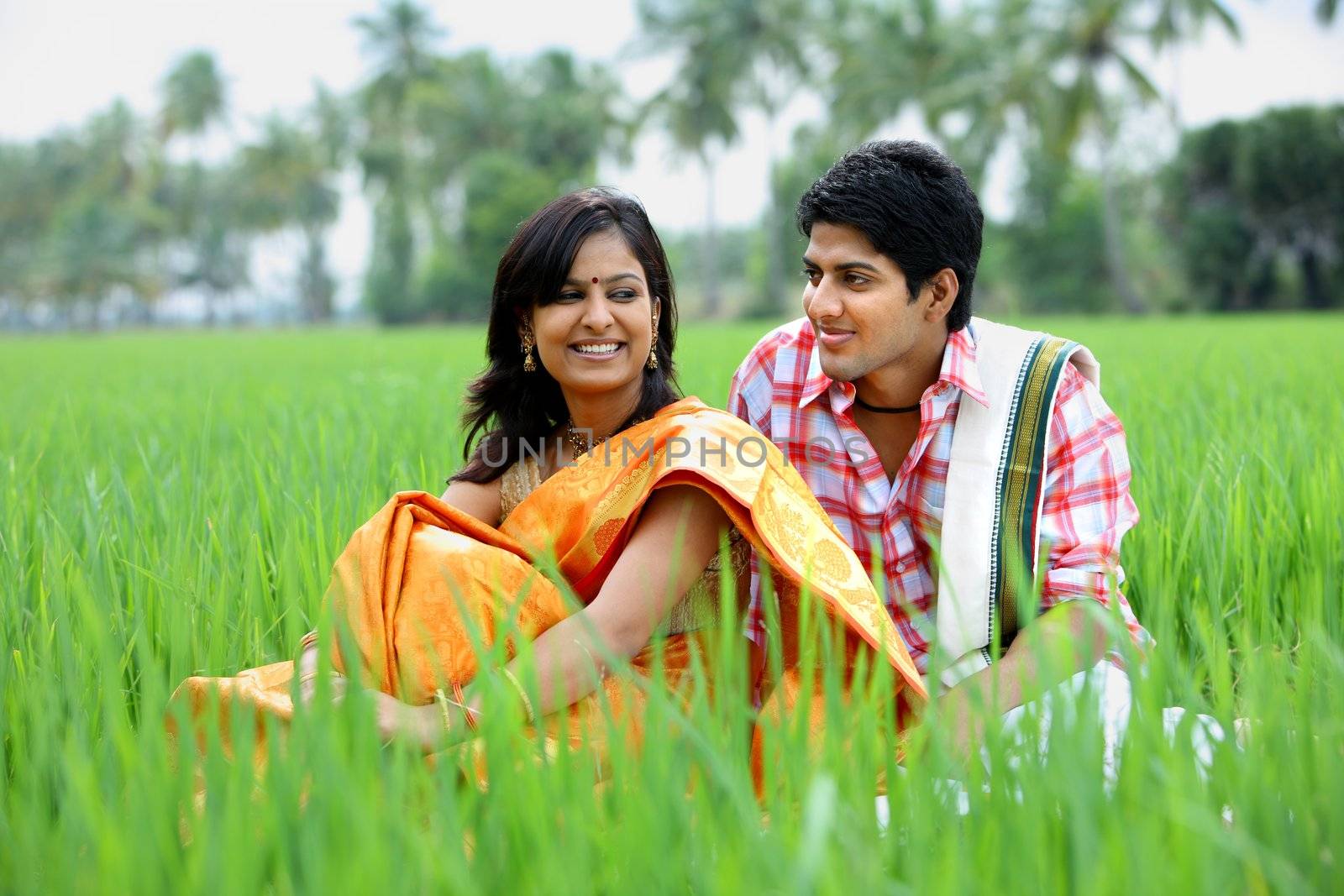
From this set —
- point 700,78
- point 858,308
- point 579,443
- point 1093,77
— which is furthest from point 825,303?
point 700,78

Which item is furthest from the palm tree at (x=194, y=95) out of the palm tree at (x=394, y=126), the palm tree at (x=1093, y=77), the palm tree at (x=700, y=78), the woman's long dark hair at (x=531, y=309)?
the woman's long dark hair at (x=531, y=309)

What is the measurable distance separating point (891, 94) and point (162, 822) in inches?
991

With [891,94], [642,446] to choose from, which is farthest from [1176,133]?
[642,446]

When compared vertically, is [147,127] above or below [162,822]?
above

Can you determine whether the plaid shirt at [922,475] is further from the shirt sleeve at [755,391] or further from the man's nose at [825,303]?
the man's nose at [825,303]

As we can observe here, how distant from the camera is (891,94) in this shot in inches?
947

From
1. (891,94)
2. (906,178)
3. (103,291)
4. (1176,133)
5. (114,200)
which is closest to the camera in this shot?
(906,178)

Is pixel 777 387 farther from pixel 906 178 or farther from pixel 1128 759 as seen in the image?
pixel 1128 759

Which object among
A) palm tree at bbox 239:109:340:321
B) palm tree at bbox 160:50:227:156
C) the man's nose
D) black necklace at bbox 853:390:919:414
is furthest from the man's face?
palm tree at bbox 160:50:227:156

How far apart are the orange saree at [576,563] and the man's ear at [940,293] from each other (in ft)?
1.24

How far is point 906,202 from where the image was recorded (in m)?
1.55

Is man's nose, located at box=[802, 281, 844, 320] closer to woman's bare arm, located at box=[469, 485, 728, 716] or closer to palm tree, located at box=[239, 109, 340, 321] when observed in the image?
woman's bare arm, located at box=[469, 485, 728, 716]

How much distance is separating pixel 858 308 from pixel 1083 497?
408 millimetres

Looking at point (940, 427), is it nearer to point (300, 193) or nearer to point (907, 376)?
point (907, 376)
